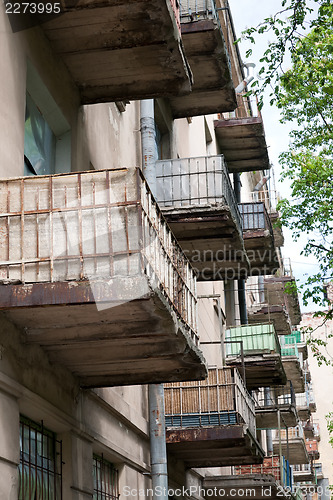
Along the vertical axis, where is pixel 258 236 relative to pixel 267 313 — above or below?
below

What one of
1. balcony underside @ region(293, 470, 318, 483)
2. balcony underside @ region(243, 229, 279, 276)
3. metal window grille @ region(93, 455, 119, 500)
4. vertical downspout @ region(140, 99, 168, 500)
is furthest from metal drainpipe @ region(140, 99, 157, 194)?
balcony underside @ region(293, 470, 318, 483)

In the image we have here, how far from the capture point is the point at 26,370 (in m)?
7.64

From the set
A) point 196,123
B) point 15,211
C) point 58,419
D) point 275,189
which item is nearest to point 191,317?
point 58,419

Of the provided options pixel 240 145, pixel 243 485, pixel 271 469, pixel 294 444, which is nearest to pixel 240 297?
pixel 240 145

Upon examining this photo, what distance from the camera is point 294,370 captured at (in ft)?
101

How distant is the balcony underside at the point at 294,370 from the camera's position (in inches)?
1164

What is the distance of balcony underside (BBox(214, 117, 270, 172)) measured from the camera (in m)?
21.6

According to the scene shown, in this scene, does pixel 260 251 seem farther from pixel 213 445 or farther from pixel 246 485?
pixel 213 445

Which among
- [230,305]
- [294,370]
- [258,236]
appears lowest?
[294,370]

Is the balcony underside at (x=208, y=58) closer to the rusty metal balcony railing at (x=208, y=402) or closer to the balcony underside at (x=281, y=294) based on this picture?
the rusty metal balcony railing at (x=208, y=402)

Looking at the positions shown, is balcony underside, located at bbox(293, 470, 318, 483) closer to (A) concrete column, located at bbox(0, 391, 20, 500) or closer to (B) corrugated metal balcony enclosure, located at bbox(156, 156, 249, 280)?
(B) corrugated metal balcony enclosure, located at bbox(156, 156, 249, 280)

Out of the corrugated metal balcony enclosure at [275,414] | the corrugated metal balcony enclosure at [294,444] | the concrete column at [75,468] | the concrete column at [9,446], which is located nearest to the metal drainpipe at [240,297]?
the corrugated metal balcony enclosure at [275,414]

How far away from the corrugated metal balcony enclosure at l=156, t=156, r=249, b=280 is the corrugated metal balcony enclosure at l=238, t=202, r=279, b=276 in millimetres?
5212

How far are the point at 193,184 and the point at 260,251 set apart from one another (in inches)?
267
